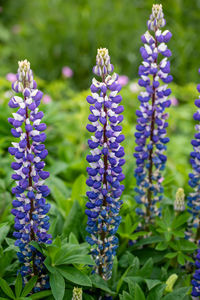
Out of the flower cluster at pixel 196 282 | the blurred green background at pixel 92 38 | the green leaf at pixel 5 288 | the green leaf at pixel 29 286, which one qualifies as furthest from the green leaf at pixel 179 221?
the blurred green background at pixel 92 38

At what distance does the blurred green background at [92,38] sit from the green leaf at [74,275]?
528 centimetres

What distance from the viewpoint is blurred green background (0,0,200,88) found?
7.37m

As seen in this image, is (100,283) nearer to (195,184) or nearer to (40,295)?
(40,295)

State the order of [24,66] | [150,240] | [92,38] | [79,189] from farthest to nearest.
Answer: [92,38] < [79,189] < [150,240] < [24,66]

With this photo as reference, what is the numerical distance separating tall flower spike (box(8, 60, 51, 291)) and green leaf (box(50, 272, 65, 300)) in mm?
126

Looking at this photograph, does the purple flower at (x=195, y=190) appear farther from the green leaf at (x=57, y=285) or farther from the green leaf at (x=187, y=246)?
the green leaf at (x=57, y=285)

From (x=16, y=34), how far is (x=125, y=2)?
7.41ft

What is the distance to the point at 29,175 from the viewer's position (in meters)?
2.16

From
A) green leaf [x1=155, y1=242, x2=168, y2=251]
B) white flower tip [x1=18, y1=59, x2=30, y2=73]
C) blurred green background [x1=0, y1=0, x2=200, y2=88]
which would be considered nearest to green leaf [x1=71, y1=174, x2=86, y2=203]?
green leaf [x1=155, y1=242, x2=168, y2=251]

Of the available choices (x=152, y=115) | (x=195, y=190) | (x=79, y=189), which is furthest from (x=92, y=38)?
(x=195, y=190)

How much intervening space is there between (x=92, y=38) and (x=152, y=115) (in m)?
5.15

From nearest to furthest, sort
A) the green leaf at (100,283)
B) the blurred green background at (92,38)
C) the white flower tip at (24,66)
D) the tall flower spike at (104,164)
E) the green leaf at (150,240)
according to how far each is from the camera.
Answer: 1. the white flower tip at (24,66)
2. the tall flower spike at (104,164)
3. the green leaf at (100,283)
4. the green leaf at (150,240)
5. the blurred green background at (92,38)

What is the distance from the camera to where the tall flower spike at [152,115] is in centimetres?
246

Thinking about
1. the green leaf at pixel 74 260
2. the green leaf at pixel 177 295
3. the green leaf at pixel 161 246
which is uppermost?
the green leaf at pixel 161 246
